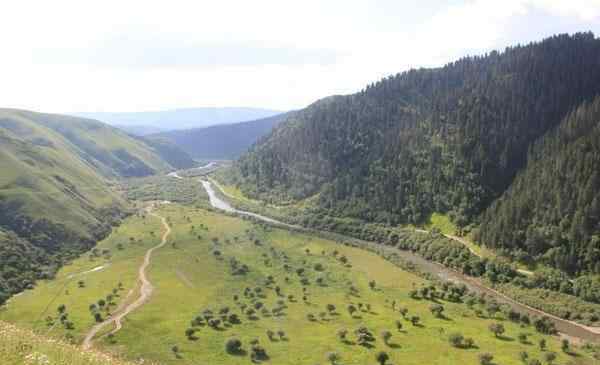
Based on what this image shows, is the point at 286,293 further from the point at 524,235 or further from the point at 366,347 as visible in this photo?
the point at 524,235

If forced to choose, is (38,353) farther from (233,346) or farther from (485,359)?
(485,359)

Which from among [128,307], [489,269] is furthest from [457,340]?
[128,307]

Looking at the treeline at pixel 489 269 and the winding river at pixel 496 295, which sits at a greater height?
the treeline at pixel 489 269

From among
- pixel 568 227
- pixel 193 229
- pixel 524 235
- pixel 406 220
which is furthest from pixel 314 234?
pixel 568 227

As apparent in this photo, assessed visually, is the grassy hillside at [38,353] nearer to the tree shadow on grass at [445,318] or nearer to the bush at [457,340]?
the bush at [457,340]

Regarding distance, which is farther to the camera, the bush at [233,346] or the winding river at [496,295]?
the winding river at [496,295]

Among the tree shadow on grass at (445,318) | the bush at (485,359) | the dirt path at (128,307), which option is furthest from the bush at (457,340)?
the dirt path at (128,307)

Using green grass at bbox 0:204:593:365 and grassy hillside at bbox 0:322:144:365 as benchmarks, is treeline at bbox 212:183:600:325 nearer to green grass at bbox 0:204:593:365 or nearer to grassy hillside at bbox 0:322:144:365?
green grass at bbox 0:204:593:365
